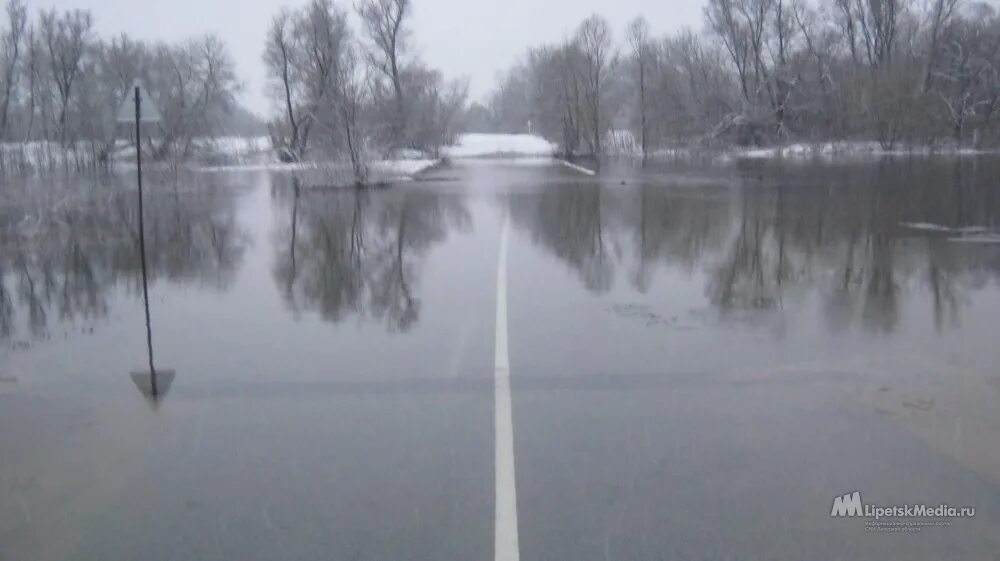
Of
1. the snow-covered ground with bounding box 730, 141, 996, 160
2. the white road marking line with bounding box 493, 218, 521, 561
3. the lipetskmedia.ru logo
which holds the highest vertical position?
the snow-covered ground with bounding box 730, 141, 996, 160

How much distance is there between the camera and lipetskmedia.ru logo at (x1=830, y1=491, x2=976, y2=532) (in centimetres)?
536

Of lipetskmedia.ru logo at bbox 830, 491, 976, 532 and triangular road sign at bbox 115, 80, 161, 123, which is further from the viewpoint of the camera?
triangular road sign at bbox 115, 80, 161, 123

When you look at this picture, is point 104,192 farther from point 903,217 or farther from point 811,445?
point 811,445

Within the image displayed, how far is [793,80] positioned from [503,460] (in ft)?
261

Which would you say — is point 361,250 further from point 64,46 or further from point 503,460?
point 64,46

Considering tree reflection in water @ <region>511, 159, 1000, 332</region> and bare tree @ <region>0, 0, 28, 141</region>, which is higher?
bare tree @ <region>0, 0, 28, 141</region>

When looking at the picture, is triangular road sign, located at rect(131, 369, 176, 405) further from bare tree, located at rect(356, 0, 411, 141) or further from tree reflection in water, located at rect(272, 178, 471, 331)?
bare tree, located at rect(356, 0, 411, 141)

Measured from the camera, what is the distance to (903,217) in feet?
74.4

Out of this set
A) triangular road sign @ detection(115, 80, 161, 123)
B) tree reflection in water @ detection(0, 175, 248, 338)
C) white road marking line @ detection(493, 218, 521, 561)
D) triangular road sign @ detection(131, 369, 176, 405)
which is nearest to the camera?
white road marking line @ detection(493, 218, 521, 561)

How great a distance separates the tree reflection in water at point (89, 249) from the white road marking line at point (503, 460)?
5.05m

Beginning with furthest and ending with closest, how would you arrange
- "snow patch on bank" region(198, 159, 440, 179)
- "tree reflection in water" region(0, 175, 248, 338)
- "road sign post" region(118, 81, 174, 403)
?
1. "snow patch on bank" region(198, 159, 440, 179)
2. "tree reflection in water" region(0, 175, 248, 338)
3. "road sign post" region(118, 81, 174, 403)

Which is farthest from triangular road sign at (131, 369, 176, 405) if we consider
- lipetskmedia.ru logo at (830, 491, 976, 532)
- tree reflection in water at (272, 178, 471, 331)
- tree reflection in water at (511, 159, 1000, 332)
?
tree reflection in water at (511, 159, 1000, 332)

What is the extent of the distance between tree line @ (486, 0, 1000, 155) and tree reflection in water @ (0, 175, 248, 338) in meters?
53.8

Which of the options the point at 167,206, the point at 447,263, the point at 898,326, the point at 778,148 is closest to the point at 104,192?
the point at 167,206
